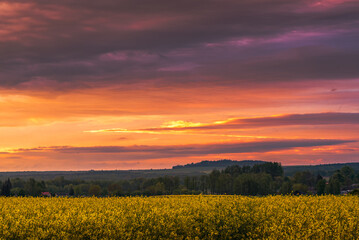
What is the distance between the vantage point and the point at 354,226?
73.8 feet

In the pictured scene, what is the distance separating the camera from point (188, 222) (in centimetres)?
2302

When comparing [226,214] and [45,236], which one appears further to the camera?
[226,214]

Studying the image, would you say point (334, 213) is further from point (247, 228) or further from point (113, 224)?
point (113, 224)

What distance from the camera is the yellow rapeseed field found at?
815 inches

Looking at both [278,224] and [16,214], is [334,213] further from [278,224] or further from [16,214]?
[16,214]

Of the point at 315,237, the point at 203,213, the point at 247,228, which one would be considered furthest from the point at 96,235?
the point at 315,237

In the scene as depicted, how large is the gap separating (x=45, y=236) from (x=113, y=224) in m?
3.31

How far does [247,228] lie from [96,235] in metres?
8.90

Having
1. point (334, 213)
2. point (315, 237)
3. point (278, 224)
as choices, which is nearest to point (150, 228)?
point (278, 224)

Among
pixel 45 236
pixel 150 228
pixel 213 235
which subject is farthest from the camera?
pixel 213 235

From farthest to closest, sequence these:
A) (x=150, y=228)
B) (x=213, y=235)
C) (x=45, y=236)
→ (x=213, y=235)
(x=150, y=228)
(x=45, y=236)

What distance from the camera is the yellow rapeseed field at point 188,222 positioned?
67.9ft

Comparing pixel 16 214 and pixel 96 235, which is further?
pixel 16 214

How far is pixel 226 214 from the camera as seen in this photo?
24.5 m
